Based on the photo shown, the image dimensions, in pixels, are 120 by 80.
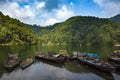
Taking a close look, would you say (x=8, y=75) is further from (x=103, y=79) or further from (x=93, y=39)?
(x=93, y=39)

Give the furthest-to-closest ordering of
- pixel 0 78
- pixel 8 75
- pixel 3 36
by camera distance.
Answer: pixel 3 36 → pixel 8 75 → pixel 0 78

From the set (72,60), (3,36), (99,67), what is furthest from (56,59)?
(3,36)

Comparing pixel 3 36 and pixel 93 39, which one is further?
pixel 93 39

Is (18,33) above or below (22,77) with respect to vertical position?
above

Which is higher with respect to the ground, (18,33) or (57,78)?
(18,33)

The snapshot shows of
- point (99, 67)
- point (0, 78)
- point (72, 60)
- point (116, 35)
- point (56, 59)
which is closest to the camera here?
point (0, 78)

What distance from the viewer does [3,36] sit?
117m

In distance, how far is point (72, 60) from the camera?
169 ft

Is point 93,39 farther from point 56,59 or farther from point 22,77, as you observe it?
point 22,77

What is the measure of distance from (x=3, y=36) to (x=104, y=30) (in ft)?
403

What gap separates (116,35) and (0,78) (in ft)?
475

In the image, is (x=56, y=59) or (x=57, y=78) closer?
(x=57, y=78)

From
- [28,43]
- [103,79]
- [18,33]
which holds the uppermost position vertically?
[18,33]

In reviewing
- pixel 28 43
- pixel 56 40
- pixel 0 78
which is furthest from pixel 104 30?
pixel 0 78
